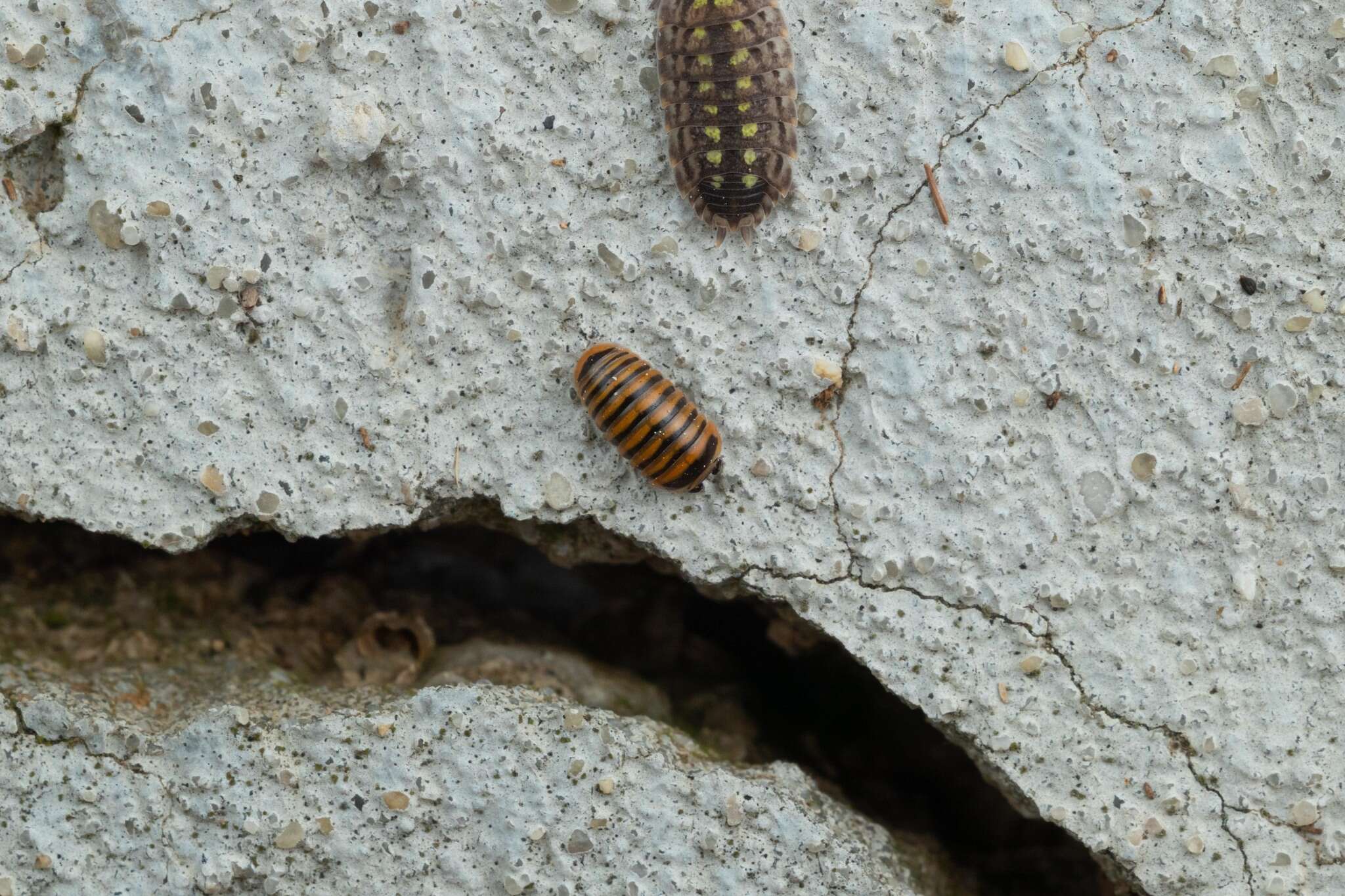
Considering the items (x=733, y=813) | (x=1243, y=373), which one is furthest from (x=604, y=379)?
(x=1243, y=373)

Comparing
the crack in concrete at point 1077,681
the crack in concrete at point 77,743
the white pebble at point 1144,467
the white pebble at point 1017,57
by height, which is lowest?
the crack in concrete at point 77,743

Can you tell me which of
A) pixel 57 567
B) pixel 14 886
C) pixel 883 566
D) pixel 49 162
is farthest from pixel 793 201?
pixel 14 886

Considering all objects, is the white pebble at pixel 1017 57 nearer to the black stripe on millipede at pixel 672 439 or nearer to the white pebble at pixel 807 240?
the white pebble at pixel 807 240

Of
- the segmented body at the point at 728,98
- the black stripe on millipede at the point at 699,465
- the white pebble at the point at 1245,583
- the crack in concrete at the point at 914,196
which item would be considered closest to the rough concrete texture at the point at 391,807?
the black stripe on millipede at the point at 699,465

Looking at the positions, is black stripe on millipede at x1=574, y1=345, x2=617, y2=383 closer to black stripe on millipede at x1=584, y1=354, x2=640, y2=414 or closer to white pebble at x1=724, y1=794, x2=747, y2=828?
black stripe on millipede at x1=584, y1=354, x2=640, y2=414

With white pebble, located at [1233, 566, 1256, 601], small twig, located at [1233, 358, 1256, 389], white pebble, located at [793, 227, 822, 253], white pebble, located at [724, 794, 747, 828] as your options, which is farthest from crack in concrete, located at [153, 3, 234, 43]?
white pebble, located at [1233, 566, 1256, 601]

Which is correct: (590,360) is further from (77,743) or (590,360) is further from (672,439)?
(77,743)
